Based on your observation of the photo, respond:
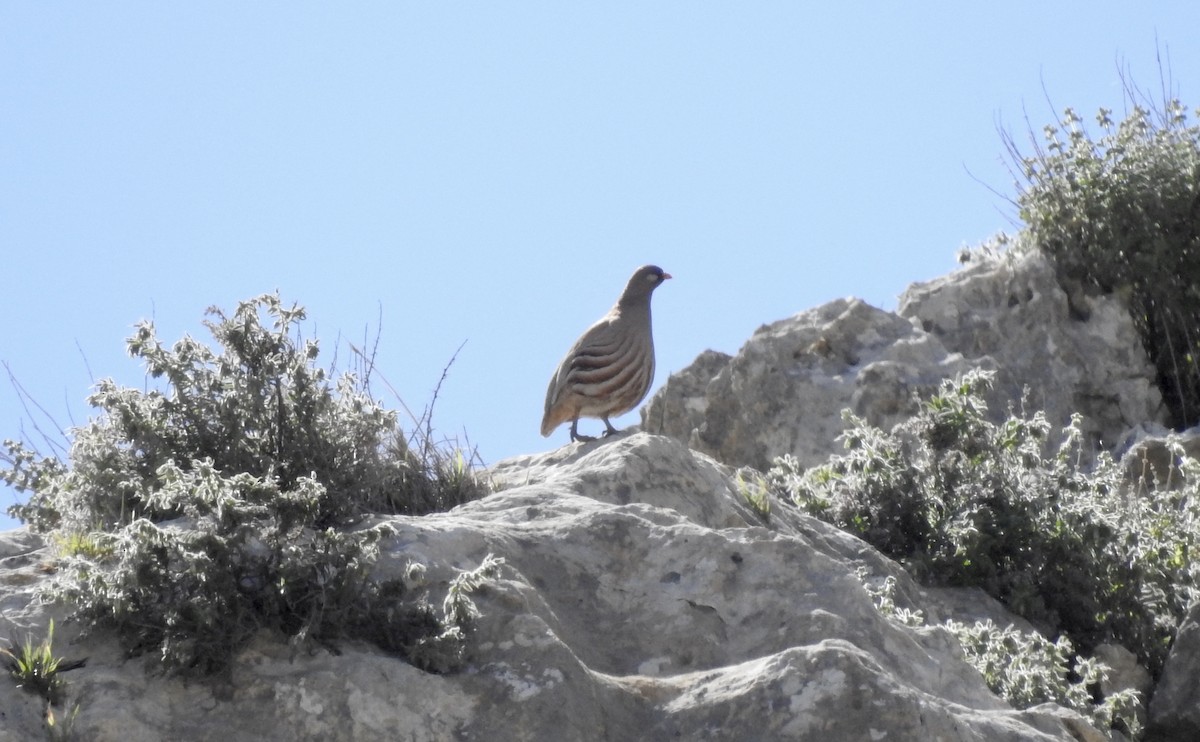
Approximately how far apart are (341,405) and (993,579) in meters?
3.32

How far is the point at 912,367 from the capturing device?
9.59 meters

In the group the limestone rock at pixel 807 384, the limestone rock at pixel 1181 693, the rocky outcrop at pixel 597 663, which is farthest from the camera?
the limestone rock at pixel 807 384

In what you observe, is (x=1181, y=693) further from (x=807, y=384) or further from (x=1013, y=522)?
(x=807, y=384)

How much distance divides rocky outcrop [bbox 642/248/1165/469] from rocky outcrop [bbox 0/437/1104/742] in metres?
4.48

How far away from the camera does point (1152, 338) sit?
35.5ft

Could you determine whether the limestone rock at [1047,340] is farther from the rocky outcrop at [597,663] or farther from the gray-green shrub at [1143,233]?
the rocky outcrop at [597,663]

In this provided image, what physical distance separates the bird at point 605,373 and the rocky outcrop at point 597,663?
2.73 metres

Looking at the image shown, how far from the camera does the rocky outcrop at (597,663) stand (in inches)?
144

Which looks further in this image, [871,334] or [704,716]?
[871,334]

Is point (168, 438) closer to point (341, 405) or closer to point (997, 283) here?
point (341, 405)

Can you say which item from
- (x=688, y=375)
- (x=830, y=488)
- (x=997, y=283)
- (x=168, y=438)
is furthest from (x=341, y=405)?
(x=997, y=283)

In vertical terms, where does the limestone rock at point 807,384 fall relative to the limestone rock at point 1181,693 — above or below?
above

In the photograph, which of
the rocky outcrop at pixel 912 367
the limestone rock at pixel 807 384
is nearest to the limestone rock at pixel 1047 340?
the rocky outcrop at pixel 912 367

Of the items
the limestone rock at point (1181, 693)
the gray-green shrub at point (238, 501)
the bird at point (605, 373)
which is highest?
the bird at point (605, 373)
